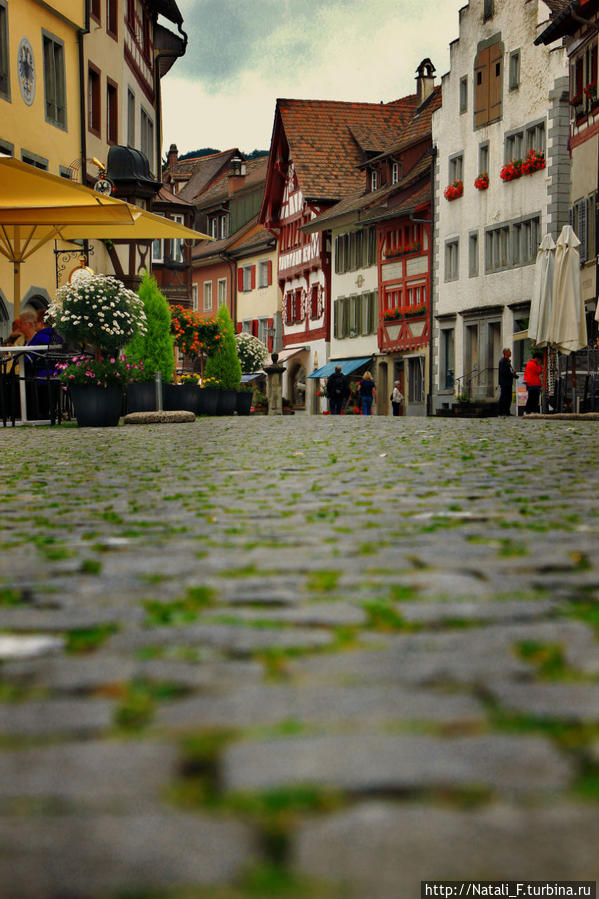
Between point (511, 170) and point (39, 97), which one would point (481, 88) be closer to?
point (511, 170)

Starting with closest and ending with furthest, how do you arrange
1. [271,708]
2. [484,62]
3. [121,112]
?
[271,708] < [121,112] < [484,62]

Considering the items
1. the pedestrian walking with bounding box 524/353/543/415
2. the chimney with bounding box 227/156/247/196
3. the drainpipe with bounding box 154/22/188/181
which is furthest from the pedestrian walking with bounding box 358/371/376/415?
the chimney with bounding box 227/156/247/196

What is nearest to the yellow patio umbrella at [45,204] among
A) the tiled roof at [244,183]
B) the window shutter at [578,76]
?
the window shutter at [578,76]

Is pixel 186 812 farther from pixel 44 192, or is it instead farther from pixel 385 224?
pixel 385 224

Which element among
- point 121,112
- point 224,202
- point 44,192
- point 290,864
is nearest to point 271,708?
point 290,864

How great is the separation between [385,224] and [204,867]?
49.8 metres

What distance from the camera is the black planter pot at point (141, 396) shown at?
21.2 m

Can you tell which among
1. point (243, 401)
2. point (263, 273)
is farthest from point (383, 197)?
point (243, 401)

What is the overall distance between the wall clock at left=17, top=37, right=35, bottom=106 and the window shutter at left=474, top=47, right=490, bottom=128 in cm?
2068

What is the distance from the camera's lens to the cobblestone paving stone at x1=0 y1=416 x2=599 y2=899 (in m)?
1.58

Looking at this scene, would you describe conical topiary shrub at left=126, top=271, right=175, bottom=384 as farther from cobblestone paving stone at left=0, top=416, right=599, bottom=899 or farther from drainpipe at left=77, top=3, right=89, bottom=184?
cobblestone paving stone at left=0, top=416, right=599, bottom=899

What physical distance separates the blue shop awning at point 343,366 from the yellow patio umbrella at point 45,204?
33.5 metres

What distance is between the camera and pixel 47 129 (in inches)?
1014

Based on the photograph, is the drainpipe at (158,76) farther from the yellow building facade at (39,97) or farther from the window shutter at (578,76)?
the window shutter at (578,76)
